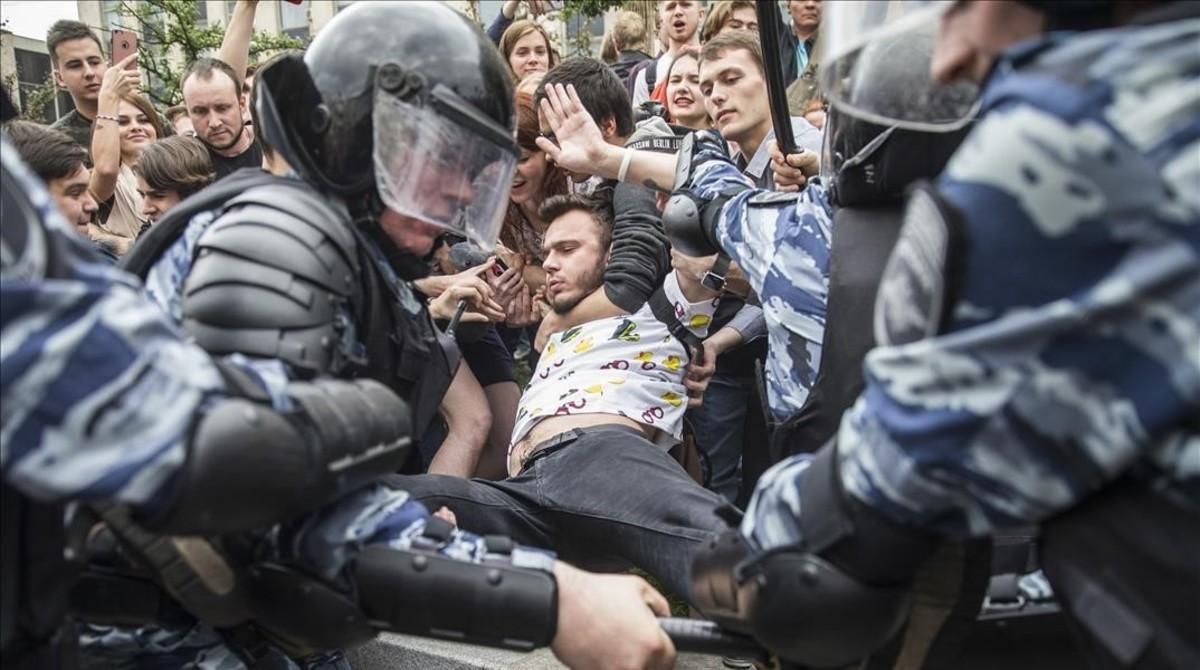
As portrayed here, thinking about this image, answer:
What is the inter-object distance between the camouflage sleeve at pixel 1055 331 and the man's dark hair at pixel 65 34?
480 cm

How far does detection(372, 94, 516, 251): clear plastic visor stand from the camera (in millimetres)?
1978

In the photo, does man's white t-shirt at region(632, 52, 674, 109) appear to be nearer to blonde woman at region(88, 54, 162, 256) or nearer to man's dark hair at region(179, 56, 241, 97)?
man's dark hair at region(179, 56, 241, 97)

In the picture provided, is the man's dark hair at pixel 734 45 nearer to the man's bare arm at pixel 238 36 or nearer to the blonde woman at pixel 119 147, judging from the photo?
the blonde woman at pixel 119 147

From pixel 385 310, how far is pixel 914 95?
1.00 metres

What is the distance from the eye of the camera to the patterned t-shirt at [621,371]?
3117 millimetres

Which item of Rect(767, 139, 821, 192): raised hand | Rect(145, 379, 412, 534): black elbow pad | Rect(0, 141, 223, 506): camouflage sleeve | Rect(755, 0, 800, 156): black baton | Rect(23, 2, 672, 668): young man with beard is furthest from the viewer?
Rect(767, 139, 821, 192): raised hand

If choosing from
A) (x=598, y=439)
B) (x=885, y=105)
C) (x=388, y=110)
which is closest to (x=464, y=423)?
(x=598, y=439)

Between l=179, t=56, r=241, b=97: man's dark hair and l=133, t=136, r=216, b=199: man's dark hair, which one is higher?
l=179, t=56, r=241, b=97: man's dark hair

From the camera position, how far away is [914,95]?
1887mm

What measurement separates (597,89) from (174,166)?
1465 millimetres

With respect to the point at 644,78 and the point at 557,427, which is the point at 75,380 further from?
the point at 644,78

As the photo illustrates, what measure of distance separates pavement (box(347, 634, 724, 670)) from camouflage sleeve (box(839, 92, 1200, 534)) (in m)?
2.20

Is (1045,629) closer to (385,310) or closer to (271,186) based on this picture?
(385,310)

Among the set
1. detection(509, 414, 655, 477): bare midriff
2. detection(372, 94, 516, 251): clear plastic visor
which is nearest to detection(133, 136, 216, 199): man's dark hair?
detection(509, 414, 655, 477): bare midriff
